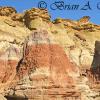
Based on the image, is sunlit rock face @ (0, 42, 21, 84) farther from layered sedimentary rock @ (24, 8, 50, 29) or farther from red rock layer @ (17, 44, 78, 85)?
layered sedimentary rock @ (24, 8, 50, 29)

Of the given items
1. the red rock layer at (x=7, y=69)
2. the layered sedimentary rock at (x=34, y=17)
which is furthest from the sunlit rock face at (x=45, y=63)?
the layered sedimentary rock at (x=34, y=17)

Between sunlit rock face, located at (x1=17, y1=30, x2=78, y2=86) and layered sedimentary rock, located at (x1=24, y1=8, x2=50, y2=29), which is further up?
layered sedimentary rock, located at (x1=24, y1=8, x2=50, y2=29)

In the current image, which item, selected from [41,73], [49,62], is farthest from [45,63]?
[41,73]

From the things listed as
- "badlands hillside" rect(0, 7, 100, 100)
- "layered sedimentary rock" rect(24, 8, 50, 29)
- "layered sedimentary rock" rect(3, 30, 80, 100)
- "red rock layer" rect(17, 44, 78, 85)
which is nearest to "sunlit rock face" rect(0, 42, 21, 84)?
"badlands hillside" rect(0, 7, 100, 100)

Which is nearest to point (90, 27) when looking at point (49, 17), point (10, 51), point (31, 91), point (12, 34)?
point (49, 17)

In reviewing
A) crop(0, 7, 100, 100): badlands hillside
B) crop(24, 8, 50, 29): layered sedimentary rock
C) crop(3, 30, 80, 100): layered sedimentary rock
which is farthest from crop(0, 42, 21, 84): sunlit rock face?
crop(24, 8, 50, 29): layered sedimentary rock

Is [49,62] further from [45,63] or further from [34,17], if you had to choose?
[34,17]

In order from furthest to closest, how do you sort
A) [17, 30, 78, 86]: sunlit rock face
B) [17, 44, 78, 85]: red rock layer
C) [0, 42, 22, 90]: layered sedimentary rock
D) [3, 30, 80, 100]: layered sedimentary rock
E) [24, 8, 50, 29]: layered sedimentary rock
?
[24, 8, 50, 29]: layered sedimentary rock → [0, 42, 22, 90]: layered sedimentary rock → [17, 44, 78, 85]: red rock layer → [17, 30, 78, 86]: sunlit rock face → [3, 30, 80, 100]: layered sedimentary rock

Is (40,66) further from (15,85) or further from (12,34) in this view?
(12,34)

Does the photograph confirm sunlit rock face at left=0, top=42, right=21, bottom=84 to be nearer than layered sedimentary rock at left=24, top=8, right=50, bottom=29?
Yes

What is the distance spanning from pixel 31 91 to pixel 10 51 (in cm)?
666

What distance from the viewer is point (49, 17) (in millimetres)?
80250

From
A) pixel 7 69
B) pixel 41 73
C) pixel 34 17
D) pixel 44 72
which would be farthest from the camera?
pixel 34 17

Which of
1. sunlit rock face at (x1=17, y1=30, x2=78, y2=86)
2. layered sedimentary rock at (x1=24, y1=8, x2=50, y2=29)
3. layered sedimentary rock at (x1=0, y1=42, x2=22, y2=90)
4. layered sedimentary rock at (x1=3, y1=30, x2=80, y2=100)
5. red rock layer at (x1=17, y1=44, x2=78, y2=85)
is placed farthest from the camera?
layered sedimentary rock at (x1=24, y1=8, x2=50, y2=29)
